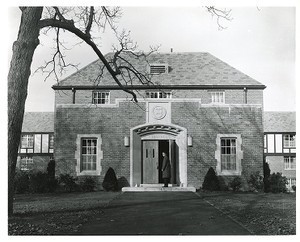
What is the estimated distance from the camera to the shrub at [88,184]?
55.4 ft

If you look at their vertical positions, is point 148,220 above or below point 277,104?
below

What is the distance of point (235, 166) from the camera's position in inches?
690

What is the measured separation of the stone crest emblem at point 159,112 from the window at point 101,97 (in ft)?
11.4

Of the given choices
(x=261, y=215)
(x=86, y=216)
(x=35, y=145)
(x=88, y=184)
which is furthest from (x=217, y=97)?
(x=86, y=216)

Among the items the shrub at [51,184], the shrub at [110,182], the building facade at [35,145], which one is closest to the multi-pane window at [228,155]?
the shrub at [110,182]

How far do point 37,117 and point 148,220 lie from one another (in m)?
11.7

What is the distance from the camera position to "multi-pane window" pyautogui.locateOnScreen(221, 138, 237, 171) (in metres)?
17.5

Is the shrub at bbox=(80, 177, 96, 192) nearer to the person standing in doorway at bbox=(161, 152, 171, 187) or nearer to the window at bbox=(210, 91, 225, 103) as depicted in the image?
the person standing in doorway at bbox=(161, 152, 171, 187)

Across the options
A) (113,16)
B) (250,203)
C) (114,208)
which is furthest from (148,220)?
(113,16)

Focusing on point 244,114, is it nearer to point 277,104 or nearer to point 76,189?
point 277,104

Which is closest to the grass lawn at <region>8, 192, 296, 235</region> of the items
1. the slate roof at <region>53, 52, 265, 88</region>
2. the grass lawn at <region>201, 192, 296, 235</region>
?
the grass lawn at <region>201, 192, 296, 235</region>

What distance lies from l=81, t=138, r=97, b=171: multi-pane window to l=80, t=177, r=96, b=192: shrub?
51 cm

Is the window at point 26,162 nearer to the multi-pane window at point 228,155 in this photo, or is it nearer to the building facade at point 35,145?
the building facade at point 35,145
